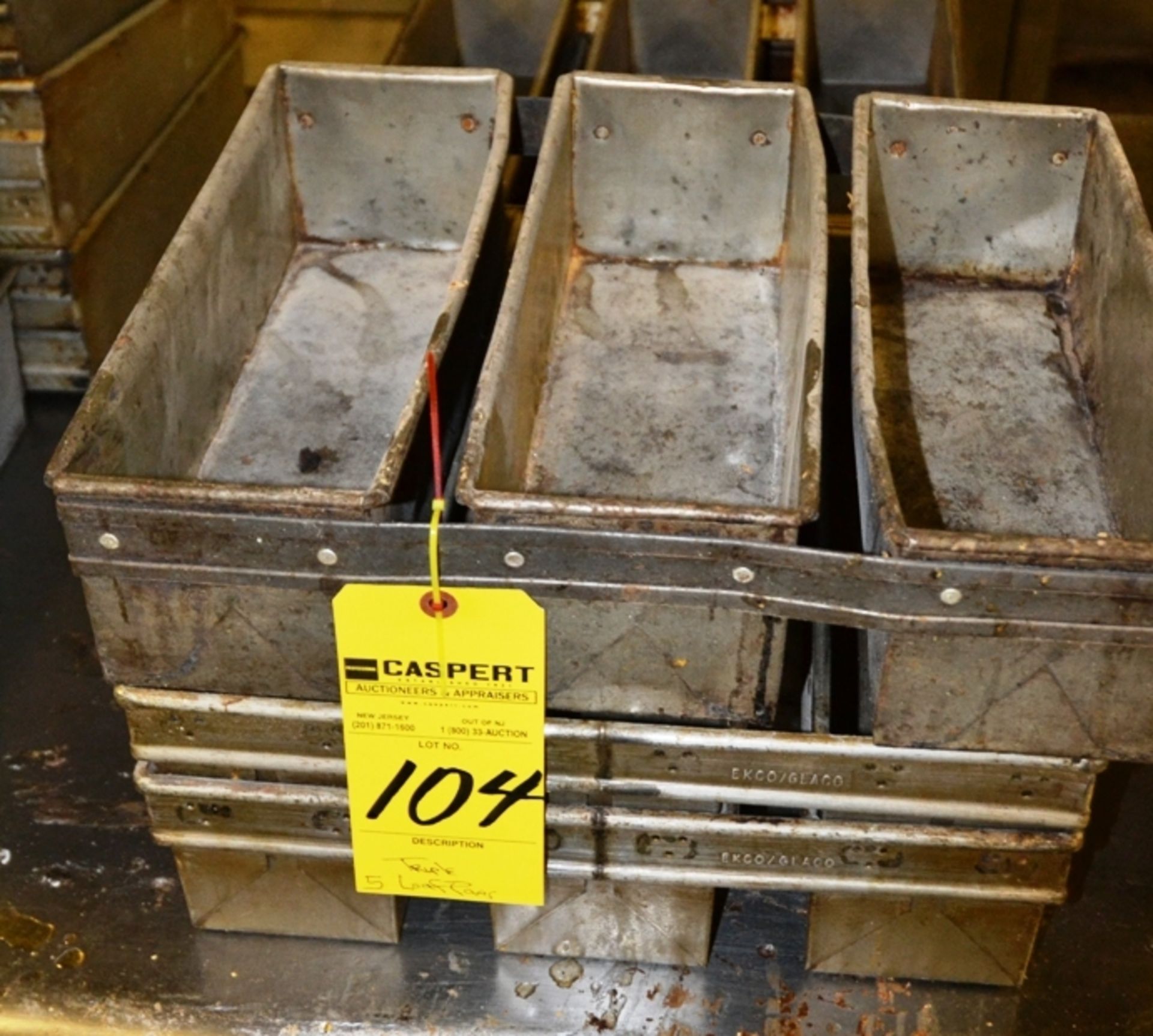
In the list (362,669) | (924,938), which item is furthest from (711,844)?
(362,669)

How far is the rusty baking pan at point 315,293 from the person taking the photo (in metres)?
1.54

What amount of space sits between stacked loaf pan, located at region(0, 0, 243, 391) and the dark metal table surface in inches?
35.0

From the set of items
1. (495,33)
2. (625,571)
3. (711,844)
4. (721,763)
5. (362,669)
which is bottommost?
(711,844)

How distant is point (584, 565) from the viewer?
1.23 m

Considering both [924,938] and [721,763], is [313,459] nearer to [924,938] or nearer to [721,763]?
[721,763]

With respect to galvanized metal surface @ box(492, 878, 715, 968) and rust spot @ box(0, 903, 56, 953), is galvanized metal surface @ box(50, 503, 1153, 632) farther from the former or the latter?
rust spot @ box(0, 903, 56, 953)

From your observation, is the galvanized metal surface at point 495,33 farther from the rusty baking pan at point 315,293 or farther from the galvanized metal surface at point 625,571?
the galvanized metal surface at point 625,571

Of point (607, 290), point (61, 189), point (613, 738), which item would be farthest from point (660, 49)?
point (613, 738)

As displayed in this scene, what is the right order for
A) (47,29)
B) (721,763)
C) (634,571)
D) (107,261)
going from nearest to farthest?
(634,571)
(721,763)
(47,29)
(107,261)

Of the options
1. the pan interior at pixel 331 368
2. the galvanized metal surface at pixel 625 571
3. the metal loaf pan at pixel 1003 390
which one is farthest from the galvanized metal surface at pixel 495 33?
the galvanized metal surface at pixel 625 571

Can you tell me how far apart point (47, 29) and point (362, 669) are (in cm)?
139

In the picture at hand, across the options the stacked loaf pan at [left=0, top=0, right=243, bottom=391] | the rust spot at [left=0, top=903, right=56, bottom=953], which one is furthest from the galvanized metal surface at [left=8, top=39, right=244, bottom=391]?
the rust spot at [left=0, top=903, right=56, bottom=953]

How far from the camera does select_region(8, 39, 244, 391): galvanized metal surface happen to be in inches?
89.7

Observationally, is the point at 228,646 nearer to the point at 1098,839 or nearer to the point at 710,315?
the point at 710,315
